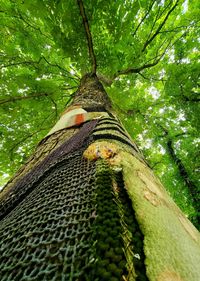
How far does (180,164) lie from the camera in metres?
8.09

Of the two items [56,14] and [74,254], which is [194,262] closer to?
[74,254]

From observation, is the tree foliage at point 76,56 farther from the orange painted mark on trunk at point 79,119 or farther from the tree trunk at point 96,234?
the tree trunk at point 96,234

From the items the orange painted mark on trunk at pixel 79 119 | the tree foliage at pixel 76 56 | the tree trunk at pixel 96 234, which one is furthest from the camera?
the tree foliage at pixel 76 56

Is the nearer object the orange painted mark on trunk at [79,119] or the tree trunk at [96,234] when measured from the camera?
the tree trunk at [96,234]

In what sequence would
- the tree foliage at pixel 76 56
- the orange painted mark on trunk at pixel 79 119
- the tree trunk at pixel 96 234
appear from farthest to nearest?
the tree foliage at pixel 76 56 < the orange painted mark on trunk at pixel 79 119 < the tree trunk at pixel 96 234

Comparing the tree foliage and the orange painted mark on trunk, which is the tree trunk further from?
the tree foliage

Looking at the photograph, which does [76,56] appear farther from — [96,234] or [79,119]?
[96,234]

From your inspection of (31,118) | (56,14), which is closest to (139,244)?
(56,14)

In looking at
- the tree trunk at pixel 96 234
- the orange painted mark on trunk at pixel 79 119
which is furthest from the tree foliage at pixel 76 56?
the tree trunk at pixel 96 234

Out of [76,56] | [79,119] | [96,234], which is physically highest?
[76,56]

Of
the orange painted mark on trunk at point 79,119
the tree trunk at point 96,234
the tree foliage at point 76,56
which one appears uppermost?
the tree foliage at point 76,56

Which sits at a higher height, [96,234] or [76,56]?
[76,56]

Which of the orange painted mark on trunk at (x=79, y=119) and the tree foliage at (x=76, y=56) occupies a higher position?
the tree foliage at (x=76, y=56)

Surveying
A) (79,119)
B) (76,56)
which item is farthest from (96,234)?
(76,56)
